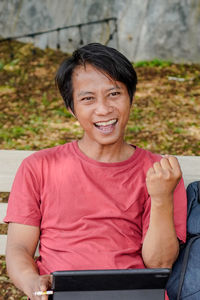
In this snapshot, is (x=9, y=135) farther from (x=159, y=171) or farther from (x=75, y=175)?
(x=159, y=171)

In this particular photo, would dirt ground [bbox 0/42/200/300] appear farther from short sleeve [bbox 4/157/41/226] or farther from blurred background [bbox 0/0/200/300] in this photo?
short sleeve [bbox 4/157/41/226]

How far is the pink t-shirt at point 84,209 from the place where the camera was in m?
2.08

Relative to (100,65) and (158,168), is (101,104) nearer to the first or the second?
(100,65)

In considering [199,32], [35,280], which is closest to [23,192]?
[35,280]

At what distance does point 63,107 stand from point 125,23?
2.85m

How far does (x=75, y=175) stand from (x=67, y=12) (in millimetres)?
7537

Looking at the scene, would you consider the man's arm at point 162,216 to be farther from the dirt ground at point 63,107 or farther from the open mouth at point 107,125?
the dirt ground at point 63,107

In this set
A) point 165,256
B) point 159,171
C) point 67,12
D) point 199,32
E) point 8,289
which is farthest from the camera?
point 67,12

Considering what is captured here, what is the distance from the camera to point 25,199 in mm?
2111

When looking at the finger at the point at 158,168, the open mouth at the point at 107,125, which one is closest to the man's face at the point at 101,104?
the open mouth at the point at 107,125

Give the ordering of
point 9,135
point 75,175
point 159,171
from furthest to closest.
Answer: point 9,135
point 75,175
point 159,171

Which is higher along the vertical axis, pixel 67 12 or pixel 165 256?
pixel 67 12

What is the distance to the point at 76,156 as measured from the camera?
7.38 feet

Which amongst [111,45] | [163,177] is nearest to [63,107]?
[111,45]
